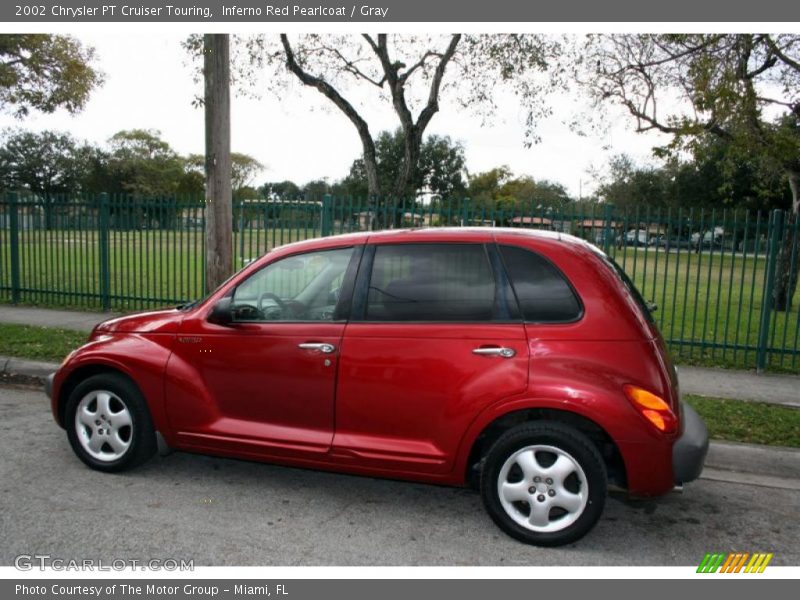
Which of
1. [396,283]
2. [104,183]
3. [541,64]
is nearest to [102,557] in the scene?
[396,283]

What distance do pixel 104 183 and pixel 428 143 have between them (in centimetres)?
4238

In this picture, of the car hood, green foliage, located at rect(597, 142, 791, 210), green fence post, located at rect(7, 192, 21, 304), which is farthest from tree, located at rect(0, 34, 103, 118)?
green foliage, located at rect(597, 142, 791, 210)

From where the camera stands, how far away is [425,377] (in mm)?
3863

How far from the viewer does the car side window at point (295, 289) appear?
4.27 m

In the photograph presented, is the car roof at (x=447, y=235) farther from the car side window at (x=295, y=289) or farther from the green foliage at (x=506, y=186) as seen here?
the green foliage at (x=506, y=186)

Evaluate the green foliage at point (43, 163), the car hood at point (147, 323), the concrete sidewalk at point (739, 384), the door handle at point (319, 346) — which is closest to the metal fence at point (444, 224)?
the concrete sidewalk at point (739, 384)

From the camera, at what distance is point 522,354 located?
371 centimetres

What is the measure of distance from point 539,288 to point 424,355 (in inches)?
29.8

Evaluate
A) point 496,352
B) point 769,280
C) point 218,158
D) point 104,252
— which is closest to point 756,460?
point 496,352

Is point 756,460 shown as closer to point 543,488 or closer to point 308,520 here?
point 543,488

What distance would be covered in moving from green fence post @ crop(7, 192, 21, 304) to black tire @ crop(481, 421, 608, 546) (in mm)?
11253

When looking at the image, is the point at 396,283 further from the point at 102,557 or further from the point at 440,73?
the point at 440,73

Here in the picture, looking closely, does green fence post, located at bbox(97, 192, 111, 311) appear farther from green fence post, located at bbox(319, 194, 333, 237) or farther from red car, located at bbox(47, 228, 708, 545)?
red car, located at bbox(47, 228, 708, 545)

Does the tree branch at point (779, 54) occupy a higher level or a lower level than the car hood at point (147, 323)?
higher
